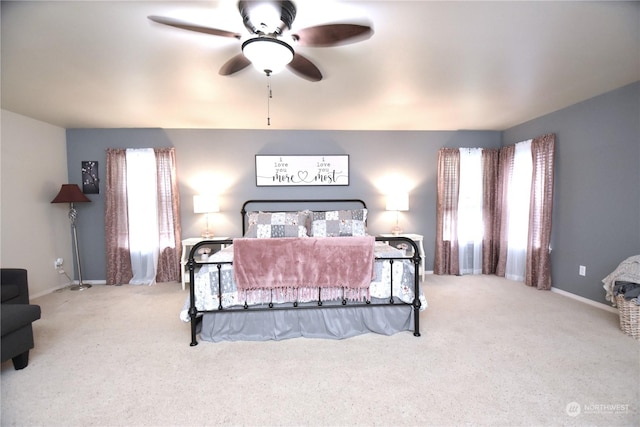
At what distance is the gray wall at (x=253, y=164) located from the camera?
4.12 metres

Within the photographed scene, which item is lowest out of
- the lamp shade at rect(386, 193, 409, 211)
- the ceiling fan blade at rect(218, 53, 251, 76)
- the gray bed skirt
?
the gray bed skirt

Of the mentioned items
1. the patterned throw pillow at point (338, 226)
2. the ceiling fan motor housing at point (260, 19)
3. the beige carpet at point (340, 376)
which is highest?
the ceiling fan motor housing at point (260, 19)

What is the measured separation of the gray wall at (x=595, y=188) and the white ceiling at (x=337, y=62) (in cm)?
24

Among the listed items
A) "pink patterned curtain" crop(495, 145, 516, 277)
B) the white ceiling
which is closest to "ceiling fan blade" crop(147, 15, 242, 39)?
the white ceiling

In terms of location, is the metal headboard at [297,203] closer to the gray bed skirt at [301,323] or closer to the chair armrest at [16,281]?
the gray bed skirt at [301,323]

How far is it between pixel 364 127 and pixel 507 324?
305 centimetres

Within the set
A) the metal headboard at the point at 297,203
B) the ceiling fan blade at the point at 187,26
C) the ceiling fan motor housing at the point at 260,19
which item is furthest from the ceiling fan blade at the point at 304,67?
the metal headboard at the point at 297,203

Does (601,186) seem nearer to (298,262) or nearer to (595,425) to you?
(595,425)

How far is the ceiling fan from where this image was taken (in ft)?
4.78

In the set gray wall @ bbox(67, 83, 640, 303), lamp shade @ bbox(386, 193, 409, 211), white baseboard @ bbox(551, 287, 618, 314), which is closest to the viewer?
white baseboard @ bbox(551, 287, 618, 314)

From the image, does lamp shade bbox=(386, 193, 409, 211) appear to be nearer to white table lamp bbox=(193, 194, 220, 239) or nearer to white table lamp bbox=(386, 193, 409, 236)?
white table lamp bbox=(386, 193, 409, 236)

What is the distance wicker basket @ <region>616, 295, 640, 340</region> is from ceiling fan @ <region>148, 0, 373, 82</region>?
313 cm

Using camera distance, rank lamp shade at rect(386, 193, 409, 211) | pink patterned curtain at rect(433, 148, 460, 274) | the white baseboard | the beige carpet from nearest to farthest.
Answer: the beige carpet
the white baseboard
lamp shade at rect(386, 193, 409, 211)
pink patterned curtain at rect(433, 148, 460, 274)

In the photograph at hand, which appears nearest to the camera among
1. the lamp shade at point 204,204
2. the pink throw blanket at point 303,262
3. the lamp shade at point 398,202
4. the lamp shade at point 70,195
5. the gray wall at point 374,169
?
the pink throw blanket at point 303,262
